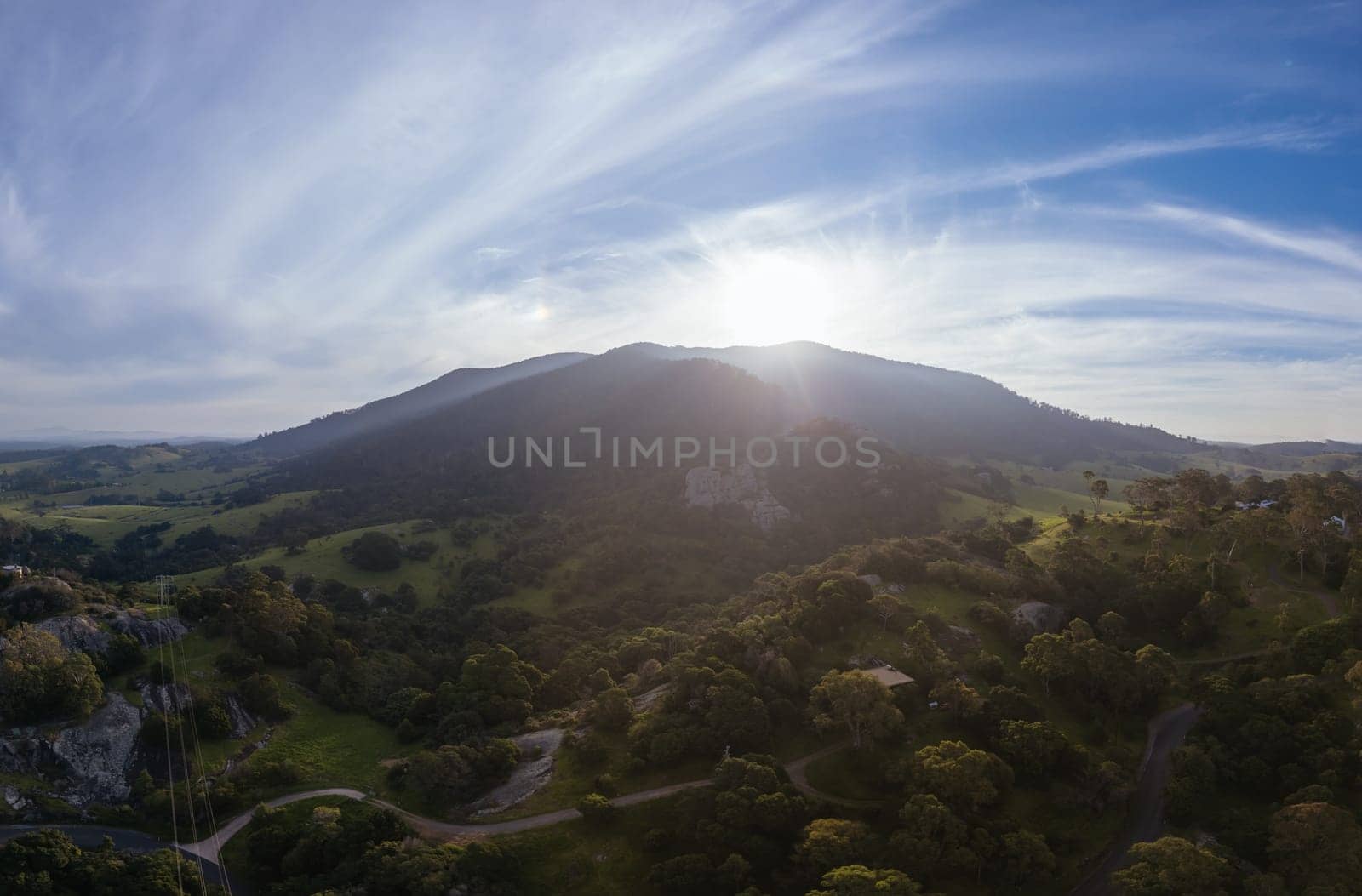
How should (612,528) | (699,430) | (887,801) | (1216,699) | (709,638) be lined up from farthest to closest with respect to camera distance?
(699,430), (612,528), (709,638), (1216,699), (887,801)

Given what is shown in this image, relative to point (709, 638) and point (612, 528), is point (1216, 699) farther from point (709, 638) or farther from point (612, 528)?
point (612, 528)

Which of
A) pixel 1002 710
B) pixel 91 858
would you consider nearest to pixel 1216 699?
pixel 1002 710

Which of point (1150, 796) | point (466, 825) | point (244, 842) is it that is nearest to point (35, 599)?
point (244, 842)

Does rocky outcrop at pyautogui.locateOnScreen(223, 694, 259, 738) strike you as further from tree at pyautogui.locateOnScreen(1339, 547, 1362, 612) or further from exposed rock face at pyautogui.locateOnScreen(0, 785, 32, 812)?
tree at pyautogui.locateOnScreen(1339, 547, 1362, 612)

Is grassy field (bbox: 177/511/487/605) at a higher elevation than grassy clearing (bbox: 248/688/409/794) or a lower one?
higher

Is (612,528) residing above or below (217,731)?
above

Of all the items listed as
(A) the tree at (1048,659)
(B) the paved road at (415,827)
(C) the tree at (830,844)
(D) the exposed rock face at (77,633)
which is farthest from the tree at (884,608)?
(D) the exposed rock face at (77,633)

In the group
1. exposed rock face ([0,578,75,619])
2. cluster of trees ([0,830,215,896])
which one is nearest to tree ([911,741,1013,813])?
cluster of trees ([0,830,215,896])
